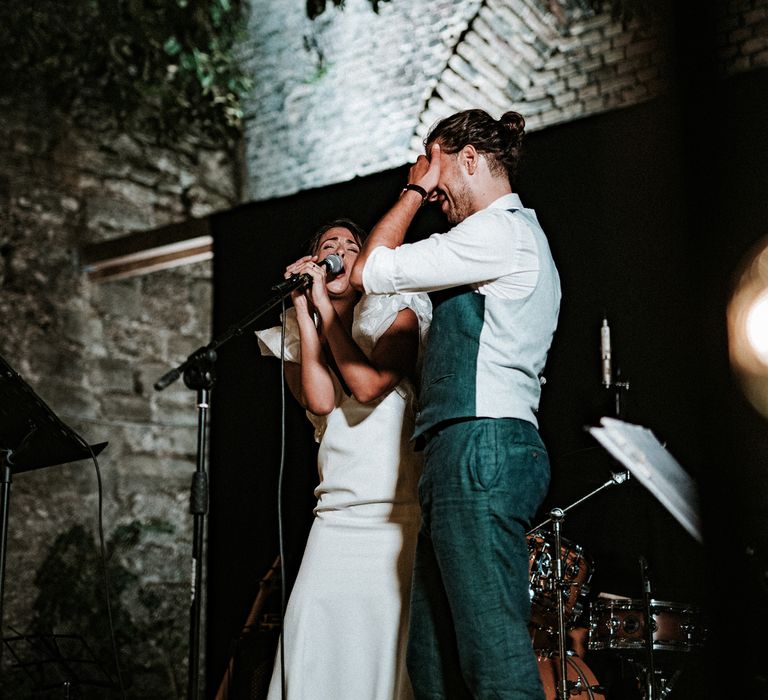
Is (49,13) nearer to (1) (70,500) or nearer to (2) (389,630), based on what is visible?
(1) (70,500)

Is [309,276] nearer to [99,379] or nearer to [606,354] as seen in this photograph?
[606,354]

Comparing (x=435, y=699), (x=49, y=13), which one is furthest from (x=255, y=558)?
(x=49, y=13)

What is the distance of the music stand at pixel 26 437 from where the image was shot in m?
2.60

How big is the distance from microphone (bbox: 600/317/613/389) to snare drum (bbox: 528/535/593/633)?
666 mm

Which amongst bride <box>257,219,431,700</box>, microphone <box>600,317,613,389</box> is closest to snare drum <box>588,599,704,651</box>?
microphone <box>600,317,613,389</box>

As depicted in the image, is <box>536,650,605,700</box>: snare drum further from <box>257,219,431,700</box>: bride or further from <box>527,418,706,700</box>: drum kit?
<box>257,219,431,700</box>: bride

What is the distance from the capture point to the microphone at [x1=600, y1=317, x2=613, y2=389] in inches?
140

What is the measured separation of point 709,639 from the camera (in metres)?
3.30

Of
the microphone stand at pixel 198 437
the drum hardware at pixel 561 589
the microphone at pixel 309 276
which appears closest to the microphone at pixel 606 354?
the drum hardware at pixel 561 589

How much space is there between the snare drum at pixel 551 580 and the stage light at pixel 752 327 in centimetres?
98

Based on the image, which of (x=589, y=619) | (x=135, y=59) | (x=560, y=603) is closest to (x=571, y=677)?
(x=589, y=619)

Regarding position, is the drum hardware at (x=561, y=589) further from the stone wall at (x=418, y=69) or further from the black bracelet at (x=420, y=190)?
the stone wall at (x=418, y=69)

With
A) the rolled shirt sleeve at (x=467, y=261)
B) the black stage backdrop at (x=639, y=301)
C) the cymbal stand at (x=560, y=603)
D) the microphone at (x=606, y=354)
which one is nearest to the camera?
the rolled shirt sleeve at (x=467, y=261)

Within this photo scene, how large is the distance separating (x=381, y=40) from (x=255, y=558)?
316 centimetres
